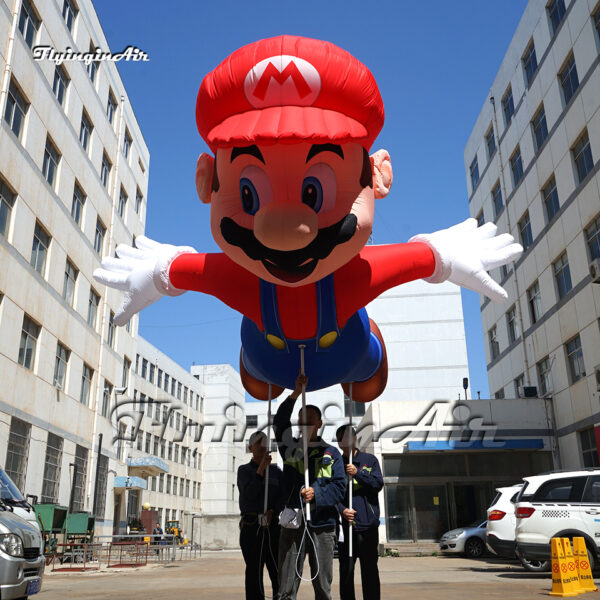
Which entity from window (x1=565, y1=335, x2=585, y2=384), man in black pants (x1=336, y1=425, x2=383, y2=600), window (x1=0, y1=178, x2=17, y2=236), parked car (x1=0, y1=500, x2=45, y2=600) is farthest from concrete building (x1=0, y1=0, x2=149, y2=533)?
window (x1=565, y1=335, x2=585, y2=384)

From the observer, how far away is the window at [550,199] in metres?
22.4

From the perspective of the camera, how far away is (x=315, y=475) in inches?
210

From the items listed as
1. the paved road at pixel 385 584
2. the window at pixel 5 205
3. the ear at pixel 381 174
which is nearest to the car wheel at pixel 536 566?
the paved road at pixel 385 584

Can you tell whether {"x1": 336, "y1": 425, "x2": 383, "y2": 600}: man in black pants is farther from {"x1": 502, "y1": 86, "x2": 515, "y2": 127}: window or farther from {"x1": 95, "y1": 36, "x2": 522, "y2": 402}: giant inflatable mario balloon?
{"x1": 502, "y1": 86, "x2": 515, "y2": 127}: window

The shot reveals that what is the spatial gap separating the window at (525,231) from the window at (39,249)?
59.6 ft

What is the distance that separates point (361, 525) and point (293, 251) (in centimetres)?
281

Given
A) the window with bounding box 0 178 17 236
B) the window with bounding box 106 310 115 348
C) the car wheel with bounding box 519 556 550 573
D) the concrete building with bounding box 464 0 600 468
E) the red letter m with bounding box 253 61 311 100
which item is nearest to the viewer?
the red letter m with bounding box 253 61 311 100

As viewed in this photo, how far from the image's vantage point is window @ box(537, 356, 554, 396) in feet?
74.4

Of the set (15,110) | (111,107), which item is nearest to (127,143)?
(111,107)

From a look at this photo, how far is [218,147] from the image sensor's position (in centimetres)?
438

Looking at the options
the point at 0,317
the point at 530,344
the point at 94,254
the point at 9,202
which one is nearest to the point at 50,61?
the point at 9,202

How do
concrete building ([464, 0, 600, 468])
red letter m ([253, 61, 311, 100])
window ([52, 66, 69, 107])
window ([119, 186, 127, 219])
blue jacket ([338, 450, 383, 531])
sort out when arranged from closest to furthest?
1. red letter m ([253, 61, 311, 100])
2. blue jacket ([338, 450, 383, 531])
3. concrete building ([464, 0, 600, 468])
4. window ([52, 66, 69, 107])
5. window ([119, 186, 127, 219])

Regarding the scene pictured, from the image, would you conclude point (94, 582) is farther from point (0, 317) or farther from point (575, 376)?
point (575, 376)

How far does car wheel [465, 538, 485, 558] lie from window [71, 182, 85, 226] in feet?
61.3
